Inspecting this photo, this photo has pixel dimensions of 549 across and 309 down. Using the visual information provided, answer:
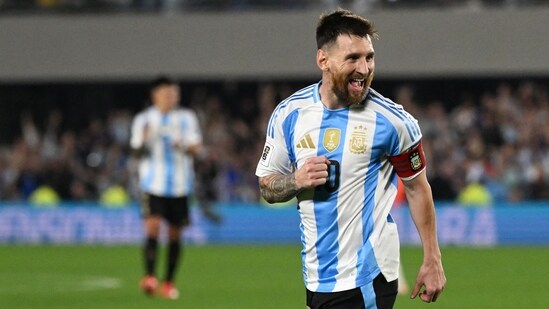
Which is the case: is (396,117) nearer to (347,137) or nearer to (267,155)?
(347,137)

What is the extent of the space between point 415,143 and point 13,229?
1734cm

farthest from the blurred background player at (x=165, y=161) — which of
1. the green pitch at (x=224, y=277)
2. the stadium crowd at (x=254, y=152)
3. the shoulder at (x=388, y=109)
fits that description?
the stadium crowd at (x=254, y=152)

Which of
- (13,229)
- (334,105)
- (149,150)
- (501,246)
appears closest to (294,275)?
(149,150)

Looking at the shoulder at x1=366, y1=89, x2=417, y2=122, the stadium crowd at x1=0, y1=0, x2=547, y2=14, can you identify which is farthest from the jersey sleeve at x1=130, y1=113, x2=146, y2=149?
the stadium crowd at x1=0, y1=0, x2=547, y2=14

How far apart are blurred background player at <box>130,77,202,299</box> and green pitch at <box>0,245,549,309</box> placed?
2.54ft

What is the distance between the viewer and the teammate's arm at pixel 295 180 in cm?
561

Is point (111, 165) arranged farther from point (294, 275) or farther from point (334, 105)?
point (334, 105)

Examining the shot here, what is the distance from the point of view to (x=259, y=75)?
25.3m

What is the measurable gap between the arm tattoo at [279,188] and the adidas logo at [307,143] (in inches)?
6.8

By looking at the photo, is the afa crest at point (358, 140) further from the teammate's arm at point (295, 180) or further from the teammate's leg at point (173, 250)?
the teammate's leg at point (173, 250)

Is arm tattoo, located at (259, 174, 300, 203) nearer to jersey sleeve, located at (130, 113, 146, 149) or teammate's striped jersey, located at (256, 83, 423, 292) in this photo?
teammate's striped jersey, located at (256, 83, 423, 292)

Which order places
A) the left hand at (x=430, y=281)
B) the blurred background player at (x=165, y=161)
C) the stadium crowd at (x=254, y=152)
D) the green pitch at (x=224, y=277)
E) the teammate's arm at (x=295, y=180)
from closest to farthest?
the teammate's arm at (x=295, y=180), the left hand at (x=430, y=281), the green pitch at (x=224, y=277), the blurred background player at (x=165, y=161), the stadium crowd at (x=254, y=152)

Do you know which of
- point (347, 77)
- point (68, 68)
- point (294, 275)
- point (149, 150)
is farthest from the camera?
point (68, 68)

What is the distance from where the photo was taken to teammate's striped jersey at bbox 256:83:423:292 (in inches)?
230
